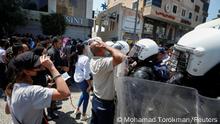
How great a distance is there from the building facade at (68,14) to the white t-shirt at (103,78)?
20.5m

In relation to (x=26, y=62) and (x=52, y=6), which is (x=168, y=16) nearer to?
(x=52, y=6)

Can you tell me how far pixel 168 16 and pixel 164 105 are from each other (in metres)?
26.9

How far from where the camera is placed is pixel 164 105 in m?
1.39

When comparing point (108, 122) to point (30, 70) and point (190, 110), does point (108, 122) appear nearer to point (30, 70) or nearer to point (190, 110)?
point (30, 70)

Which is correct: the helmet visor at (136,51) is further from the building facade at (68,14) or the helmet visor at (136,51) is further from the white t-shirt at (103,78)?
the building facade at (68,14)

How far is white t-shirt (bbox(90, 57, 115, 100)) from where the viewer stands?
110 inches

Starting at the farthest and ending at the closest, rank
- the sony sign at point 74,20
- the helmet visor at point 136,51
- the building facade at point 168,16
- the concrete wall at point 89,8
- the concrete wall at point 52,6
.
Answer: the building facade at point 168,16, the concrete wall at point 89,8, the sony sign at point 74,20, the concrete wall at point 52,6, the helmet visor at point 136,51

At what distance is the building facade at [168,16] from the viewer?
24.9 m

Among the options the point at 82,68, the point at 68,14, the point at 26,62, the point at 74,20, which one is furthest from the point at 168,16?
the point at 26,62

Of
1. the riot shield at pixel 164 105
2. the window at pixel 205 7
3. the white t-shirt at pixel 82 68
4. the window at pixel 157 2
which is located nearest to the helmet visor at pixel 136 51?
the riot shield at pixel 164 105

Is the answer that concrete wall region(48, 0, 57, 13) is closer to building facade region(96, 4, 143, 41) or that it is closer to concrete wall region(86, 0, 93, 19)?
concrete wall region(86, 0, 93, 19)

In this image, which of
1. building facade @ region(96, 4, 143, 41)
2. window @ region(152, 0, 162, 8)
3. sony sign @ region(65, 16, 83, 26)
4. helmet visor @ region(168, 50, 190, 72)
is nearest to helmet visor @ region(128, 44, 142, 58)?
helmet visor @ region(168, 50, 190, 72)

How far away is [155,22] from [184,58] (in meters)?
26.6

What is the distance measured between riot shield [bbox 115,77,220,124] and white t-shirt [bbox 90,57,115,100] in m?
1.17
